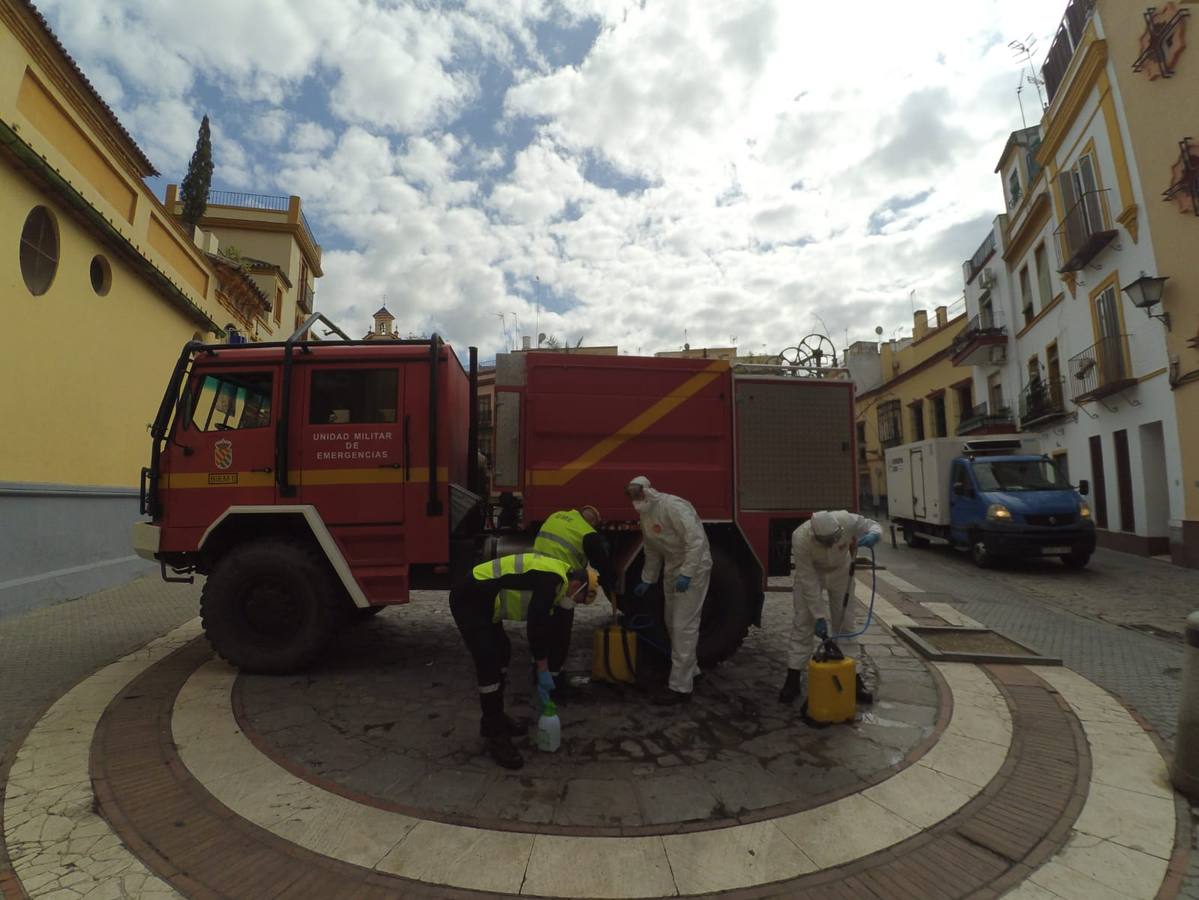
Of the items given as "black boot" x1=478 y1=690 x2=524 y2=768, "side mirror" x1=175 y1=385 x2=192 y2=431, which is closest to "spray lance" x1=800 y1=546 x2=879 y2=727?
"black boot" x1=478 y1=690 x2=524 y2=768

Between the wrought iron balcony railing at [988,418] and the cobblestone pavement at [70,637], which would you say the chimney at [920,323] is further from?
the cobblestone pavement at [70,637]

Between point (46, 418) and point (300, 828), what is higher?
point (46, 418)

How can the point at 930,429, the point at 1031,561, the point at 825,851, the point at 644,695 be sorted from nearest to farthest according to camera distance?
the point at 825,851 → the point at 644,695 → the point at 1031,561 → the point at 930,429

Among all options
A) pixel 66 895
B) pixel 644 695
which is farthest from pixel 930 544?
pixel 66 895

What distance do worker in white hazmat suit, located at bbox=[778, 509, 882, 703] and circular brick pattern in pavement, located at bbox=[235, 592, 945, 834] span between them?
36cm

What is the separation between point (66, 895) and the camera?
232 cm

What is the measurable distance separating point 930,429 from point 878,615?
24139 mm

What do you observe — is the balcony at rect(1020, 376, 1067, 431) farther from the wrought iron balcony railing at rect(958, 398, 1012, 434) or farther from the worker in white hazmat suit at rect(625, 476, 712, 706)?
the worker in white hazmat suit at rect(625, 476, 712, 706)

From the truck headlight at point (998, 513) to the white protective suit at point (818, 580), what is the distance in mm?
7568

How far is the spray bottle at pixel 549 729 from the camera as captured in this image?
353 cm

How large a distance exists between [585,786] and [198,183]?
2319cm

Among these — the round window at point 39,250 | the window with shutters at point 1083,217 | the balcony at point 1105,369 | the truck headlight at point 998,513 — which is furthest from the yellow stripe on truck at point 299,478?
the window with shutters at point 1083,217

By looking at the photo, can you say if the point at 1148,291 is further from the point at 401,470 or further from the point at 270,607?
the point at 270,607

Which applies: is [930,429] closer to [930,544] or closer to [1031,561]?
[930,544]
